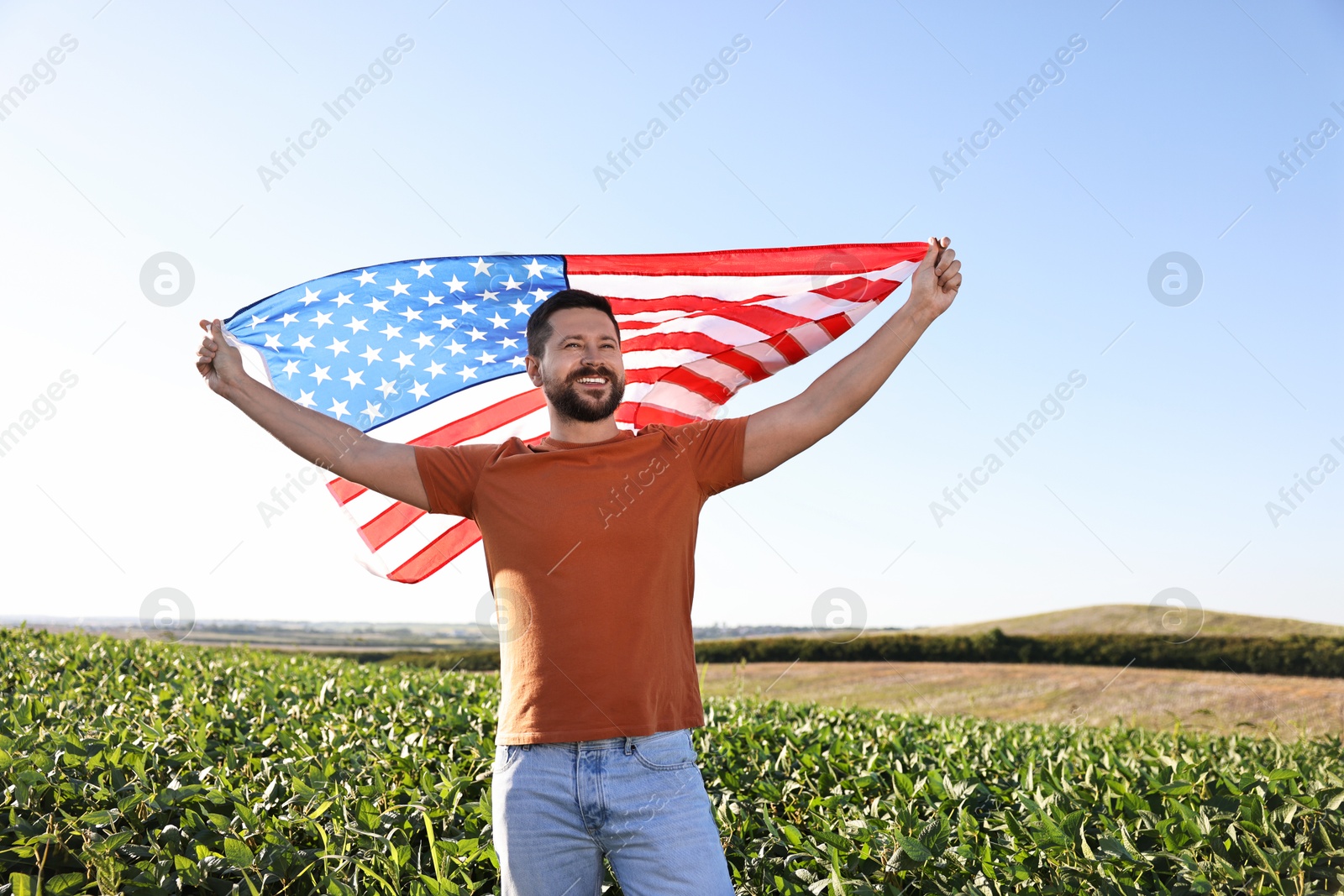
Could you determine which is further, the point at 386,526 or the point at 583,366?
the point at 386,526

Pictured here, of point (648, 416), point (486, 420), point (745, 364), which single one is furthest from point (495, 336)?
point (745, 364)

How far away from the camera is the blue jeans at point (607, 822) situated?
83.2 inches

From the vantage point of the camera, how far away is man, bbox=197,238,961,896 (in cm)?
217

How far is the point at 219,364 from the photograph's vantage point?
2984 millimetres

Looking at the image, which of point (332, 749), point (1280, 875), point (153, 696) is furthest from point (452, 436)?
point (1280, 875)

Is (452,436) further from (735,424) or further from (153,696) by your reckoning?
(153,696)

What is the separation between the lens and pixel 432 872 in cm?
265

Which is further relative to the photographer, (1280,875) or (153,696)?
(153,696)

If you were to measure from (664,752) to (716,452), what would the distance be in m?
0.86

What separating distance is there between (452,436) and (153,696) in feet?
8.11

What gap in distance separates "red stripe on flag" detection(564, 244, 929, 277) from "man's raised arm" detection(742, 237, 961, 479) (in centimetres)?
108

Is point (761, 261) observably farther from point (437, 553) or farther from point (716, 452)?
point (437, 553)

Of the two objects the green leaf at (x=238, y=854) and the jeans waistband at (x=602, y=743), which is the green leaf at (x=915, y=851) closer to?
the jeans waistband at (x=602, y=743)

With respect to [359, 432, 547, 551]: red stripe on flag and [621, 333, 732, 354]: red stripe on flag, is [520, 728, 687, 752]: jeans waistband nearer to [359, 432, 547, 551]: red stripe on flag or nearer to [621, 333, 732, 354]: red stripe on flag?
[359, 432, 547, 551]: red stripe on flag
